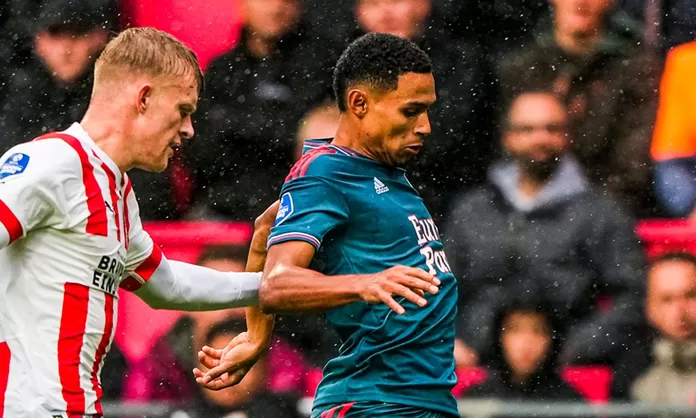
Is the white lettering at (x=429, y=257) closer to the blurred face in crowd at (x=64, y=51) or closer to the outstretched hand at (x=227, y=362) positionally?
the outstretched hand at (x=227, y=362)

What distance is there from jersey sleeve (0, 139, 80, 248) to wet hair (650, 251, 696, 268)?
3.44 metres

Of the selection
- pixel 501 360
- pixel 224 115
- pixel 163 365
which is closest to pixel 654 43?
pixel 501 360

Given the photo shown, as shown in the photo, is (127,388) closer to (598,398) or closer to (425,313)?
(598,398)

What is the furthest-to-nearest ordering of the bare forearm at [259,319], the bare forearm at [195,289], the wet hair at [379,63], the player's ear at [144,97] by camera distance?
the bare forearm at [259,319] < the wet hair at [379,63] < the bare forearm at [195,289] < the player's ear at [144,97]

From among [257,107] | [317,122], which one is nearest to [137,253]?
[317,122]

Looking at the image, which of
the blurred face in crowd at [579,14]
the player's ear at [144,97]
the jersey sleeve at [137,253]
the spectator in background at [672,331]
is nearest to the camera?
the player's ear at [144,97]

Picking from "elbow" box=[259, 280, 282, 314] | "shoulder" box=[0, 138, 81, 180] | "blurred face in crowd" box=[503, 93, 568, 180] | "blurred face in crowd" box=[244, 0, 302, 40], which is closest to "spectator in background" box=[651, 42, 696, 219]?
"blurred face in crowd" box=[503, 93, 568, 180]

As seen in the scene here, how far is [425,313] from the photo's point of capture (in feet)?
11.1

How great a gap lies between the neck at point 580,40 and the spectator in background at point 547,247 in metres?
0.28

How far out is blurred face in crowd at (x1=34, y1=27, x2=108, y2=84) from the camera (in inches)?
258

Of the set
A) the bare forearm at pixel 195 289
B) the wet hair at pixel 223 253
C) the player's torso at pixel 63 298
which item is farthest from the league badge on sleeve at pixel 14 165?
the wet hair at pixel 223 253

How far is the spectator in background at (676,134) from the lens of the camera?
5875 millimetres

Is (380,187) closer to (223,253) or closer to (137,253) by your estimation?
(137,253)

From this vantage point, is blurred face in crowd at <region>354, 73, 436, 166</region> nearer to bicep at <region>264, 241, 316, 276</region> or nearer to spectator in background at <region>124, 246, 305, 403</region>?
bicep at <region>264, 241, 316, 276</region>
